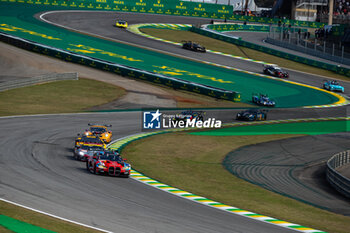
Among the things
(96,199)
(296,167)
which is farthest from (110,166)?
(296,167)

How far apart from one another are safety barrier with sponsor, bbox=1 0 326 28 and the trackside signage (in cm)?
5889

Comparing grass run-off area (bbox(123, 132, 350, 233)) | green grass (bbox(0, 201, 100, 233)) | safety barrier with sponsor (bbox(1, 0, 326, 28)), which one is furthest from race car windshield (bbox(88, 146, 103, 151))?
safety barrier with sponsor (bbox(1, 0, 326, 28))

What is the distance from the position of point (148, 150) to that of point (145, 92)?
21.9 m

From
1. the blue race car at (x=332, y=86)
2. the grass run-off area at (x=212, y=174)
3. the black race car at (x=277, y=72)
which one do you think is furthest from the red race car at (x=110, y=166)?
the black race car at (x=277, y=72)

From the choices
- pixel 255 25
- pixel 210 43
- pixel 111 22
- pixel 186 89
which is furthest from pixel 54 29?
pixel 255 25

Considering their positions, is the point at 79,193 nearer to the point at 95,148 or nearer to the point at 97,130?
the point at 95,148

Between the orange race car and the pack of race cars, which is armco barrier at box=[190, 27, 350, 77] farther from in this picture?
the pack of race cars

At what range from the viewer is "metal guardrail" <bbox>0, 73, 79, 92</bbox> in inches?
1964

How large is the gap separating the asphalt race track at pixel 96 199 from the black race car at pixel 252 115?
20.9 metres

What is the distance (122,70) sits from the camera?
60.9 m

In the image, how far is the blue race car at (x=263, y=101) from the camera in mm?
53875

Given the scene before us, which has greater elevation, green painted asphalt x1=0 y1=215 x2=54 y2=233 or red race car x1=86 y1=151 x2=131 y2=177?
green painted asphalt x1=0 y1=215 x2=54 y2=233

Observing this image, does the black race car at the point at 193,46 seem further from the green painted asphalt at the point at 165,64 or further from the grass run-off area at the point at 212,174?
the grass run-off area at the point at 212,174

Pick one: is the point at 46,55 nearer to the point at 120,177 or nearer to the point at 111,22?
the point at 111,22
